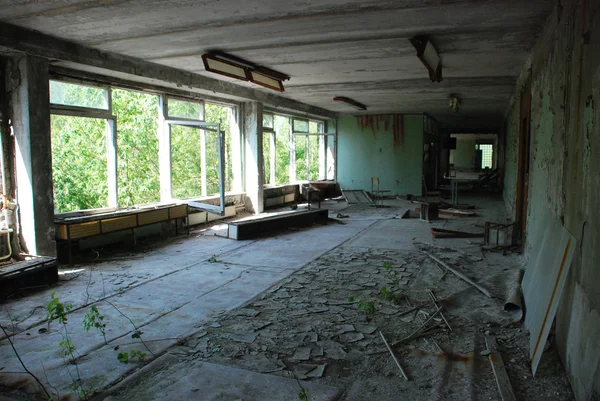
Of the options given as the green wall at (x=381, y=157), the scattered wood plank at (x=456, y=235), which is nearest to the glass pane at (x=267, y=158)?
the green wall at (x=381, y=157)

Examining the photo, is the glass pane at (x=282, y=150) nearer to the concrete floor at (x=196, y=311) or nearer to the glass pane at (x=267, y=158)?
the glass pane at (x=267, y=158)

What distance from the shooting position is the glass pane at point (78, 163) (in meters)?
6.46

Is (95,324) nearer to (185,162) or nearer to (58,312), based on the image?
(58,312)

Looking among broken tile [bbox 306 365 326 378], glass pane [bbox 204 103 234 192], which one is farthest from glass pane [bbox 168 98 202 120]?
broken tile [bbox 306 365 326 378]

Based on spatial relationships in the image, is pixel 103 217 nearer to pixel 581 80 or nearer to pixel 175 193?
pixel 175 193

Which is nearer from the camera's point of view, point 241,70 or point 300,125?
point 241,70

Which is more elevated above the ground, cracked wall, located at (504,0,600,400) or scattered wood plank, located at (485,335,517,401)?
cracked wall, located at (504,0,600,400)

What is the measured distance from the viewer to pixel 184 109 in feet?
29.5

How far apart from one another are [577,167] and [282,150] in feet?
34.6

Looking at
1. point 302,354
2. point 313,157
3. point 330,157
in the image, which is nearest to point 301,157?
point 313,157

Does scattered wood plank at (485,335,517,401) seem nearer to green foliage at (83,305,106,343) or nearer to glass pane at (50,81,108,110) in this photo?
green foliage at (83,305,106,343)

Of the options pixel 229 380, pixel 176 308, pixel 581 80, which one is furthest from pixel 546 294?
pixel 176 308

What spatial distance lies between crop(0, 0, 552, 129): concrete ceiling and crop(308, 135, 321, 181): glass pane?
21.3 feet

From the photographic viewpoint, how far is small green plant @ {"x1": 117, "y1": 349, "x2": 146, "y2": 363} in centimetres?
323
